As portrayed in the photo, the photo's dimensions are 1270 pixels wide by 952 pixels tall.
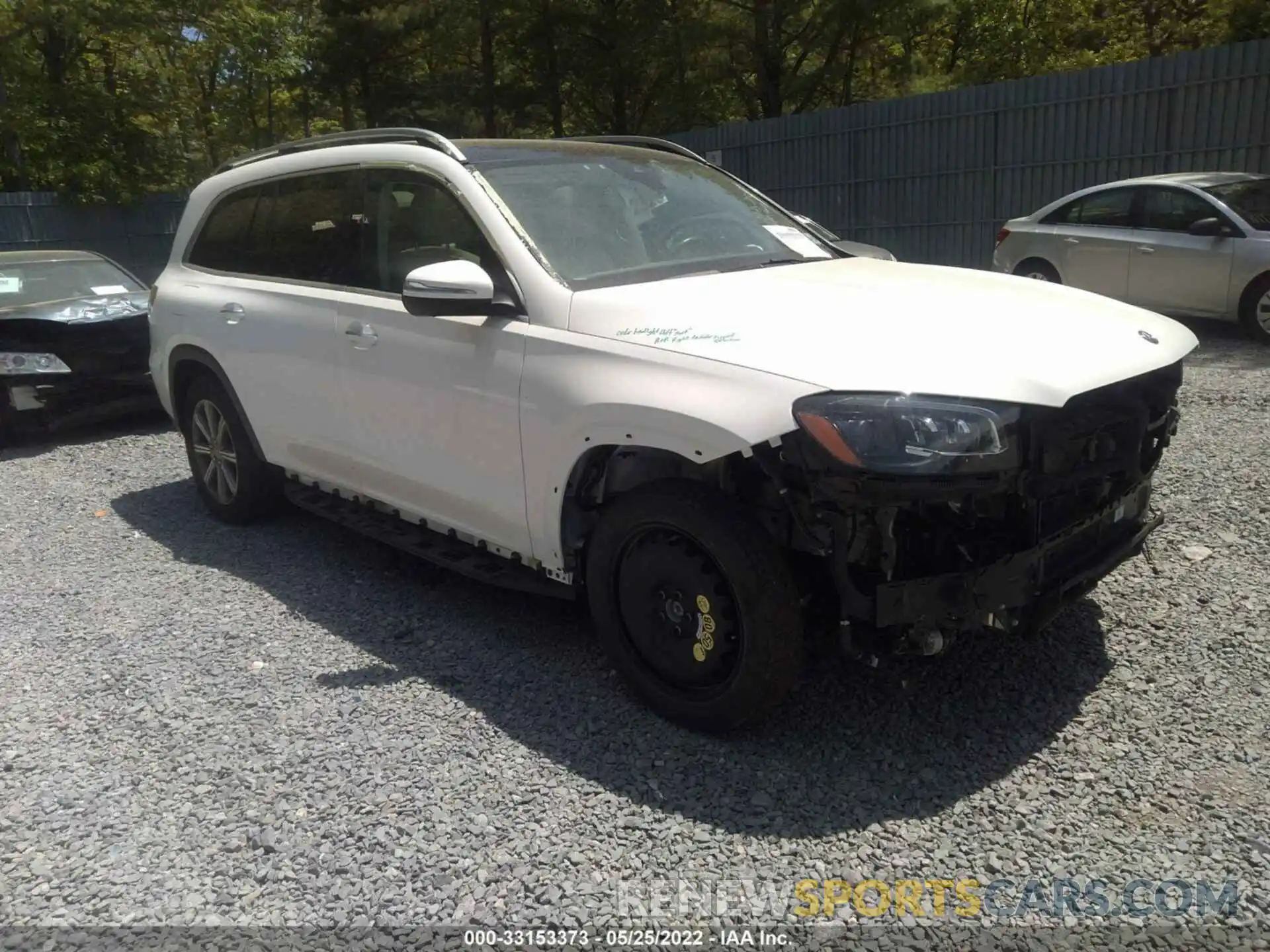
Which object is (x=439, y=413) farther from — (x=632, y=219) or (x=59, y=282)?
(x=59, y=282)

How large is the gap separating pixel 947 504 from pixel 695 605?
2.62ft

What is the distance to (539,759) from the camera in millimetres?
3344

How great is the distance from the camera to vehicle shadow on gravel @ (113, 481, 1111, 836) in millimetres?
3088

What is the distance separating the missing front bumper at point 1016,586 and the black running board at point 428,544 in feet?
4.27

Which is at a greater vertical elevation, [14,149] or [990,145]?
[14,149]

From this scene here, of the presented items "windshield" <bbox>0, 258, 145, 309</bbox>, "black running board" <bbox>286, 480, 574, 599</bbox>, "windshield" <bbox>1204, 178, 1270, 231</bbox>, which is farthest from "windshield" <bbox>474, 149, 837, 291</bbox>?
"windshield" <bbox>1204, 178, 1270, 231</bbox>

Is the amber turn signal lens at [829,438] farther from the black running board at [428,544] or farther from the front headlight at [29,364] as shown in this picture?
the front headlight at [29,364]

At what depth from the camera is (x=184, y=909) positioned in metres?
2.74

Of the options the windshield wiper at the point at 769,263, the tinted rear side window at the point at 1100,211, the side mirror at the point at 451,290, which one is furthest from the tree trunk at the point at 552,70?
the side mirror at the point at 451,290

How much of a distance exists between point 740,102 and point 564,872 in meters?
27.4

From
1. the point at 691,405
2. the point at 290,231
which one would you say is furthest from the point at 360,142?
the point at 691,405

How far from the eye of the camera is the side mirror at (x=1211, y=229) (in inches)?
371

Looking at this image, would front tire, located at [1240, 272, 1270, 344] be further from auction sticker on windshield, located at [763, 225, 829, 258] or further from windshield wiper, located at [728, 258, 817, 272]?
windshield wiper, located at [728, 258, 817, 272]

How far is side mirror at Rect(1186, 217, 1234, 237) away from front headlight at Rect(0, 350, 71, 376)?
9615mm
